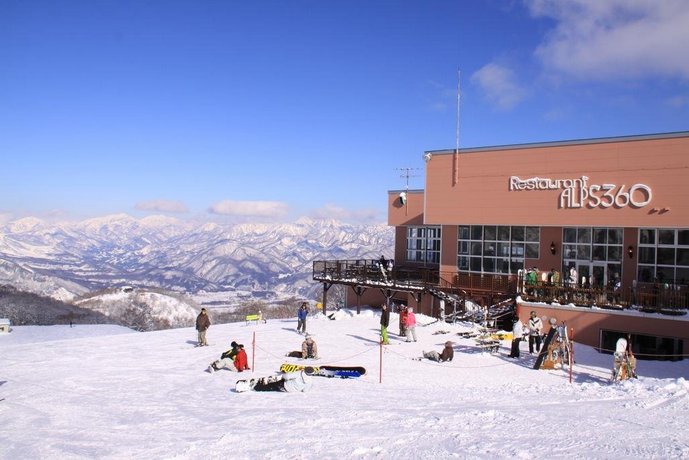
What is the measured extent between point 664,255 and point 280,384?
1737 cm

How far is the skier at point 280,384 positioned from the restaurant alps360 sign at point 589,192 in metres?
15.7

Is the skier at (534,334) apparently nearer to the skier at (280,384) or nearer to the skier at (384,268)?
the skier at (280,384)

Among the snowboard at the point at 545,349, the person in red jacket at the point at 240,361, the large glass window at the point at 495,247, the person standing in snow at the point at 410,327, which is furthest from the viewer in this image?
the large glass window at the point at 495,247

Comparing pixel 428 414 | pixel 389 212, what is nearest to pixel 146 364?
Answer: pixel 428 414

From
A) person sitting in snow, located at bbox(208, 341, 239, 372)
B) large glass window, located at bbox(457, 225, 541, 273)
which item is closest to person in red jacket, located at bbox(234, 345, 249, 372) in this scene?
person sitting in snow, located at bbox(208, 341, 239, 372)

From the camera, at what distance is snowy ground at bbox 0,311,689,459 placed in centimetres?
938

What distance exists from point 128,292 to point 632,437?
424ft

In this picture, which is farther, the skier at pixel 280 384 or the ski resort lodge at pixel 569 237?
the ski resort lodge at pixel 569 237

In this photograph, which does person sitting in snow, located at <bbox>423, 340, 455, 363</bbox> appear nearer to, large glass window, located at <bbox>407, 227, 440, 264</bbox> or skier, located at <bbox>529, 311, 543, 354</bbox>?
skier, located at <bbox>529, 311, 543, 354</bbox>

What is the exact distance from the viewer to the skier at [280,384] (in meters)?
13.9

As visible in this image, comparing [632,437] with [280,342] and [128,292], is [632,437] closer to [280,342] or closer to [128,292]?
[280,342]

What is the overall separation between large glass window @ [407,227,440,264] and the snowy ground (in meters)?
14.5

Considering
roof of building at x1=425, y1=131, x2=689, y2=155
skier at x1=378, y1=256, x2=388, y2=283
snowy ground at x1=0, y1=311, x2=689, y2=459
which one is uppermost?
roof of building at x1=425, y1=131, x2=689, y2=155

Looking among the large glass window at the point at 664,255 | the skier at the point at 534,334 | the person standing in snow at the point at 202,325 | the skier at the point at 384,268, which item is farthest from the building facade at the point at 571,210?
the person standing in snow at the point at 202,325
